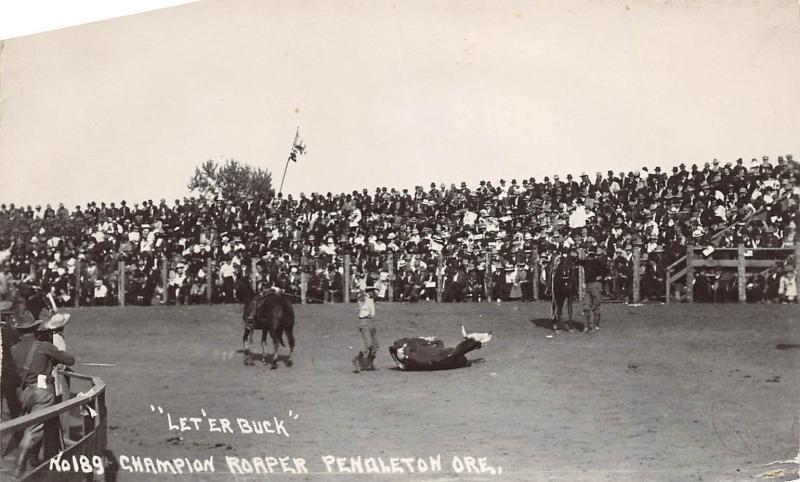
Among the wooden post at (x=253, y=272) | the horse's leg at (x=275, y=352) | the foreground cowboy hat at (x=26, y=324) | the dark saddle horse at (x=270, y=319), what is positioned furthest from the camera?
the wooden post at (x=253, y=272)

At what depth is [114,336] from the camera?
9148 mm

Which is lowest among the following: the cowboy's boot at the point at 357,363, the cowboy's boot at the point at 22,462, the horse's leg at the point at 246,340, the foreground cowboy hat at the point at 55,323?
the cowboy's boot at the point at 22,462

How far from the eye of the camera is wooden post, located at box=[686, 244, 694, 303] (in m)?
8.74

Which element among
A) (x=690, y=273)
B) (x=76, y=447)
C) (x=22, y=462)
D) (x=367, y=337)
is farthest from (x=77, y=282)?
(x=690, y=273)

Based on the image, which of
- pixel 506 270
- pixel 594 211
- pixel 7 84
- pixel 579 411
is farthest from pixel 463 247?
pixel 7 84

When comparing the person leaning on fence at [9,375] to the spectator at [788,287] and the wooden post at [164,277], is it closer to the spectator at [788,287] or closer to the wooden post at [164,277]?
the wooden post at [164,277]

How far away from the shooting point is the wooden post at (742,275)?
25.0 ft

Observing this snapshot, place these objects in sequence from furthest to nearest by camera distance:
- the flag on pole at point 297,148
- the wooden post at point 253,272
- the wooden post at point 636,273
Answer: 1. the wooden post at point 636,273
2. the wooden post at point 253,272
3. the flag on pole at point 297,148

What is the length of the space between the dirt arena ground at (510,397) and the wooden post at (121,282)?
1164 millimetres

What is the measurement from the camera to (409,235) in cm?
852

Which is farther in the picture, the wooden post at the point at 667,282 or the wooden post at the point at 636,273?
the wooden post at the point at 636,273

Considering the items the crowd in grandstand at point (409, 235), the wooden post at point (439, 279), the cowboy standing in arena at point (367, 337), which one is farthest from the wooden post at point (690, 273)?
the cowboy standing in arena at point (367, 337)

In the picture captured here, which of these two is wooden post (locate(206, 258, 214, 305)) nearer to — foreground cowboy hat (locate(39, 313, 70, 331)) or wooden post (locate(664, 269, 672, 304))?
foreground cowboy hat (locate(39, 313, 70, 331))

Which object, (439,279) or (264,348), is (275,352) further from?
(439,279)
